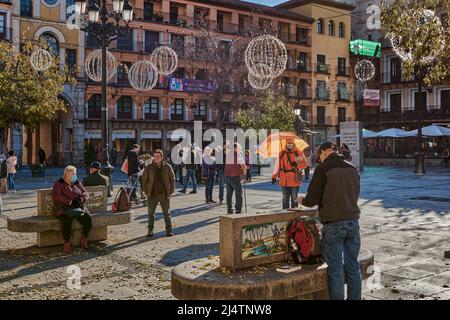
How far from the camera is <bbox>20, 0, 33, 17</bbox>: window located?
3547cm

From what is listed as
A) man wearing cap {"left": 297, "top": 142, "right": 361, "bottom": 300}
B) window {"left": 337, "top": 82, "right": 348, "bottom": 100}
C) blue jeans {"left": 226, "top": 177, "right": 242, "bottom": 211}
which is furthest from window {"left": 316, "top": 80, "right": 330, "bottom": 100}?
man wearing cap {"left": 297, "top": 142, "right": 361, "bottom": 300}

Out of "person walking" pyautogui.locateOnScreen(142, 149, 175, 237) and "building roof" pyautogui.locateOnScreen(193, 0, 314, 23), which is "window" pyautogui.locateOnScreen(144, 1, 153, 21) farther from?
"person walking" pyautogui.locateOnScreen(142, 149, 175, 237)

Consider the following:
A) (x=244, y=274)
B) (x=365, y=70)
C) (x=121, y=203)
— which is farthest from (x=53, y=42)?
(x=244, y=274)

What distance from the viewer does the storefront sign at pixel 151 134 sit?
1645 inches

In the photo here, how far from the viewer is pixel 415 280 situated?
236 inches

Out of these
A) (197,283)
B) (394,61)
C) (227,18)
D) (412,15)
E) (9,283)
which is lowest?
(9,283)

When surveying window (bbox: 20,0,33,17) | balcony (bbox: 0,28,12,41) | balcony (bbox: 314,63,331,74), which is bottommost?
balcony (bbox: 0,28,12,41)

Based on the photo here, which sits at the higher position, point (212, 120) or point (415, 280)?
point (212, 120)

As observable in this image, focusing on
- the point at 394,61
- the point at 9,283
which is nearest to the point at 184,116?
the point at 394,61

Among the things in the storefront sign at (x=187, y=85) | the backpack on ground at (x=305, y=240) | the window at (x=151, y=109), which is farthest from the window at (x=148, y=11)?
the backpack on ground at (x=305, y=240)

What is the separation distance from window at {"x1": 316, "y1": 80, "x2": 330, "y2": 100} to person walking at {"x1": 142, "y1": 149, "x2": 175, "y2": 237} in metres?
45.5

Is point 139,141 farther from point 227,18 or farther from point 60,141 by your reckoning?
point 227,18

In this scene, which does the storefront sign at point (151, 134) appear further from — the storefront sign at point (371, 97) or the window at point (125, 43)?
the storefront sign at point (371, 97)
